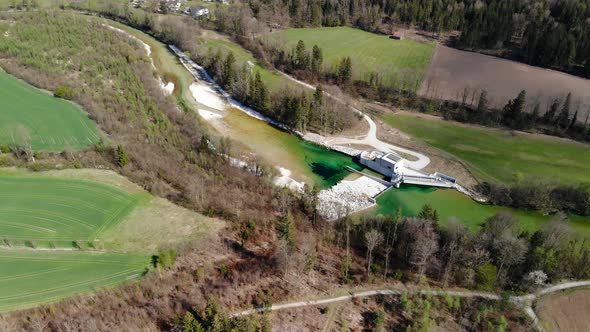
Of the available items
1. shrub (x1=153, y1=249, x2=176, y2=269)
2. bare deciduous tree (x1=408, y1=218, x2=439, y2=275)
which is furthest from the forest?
shrub (x1=153, y1=249, x2=176, y2=269)

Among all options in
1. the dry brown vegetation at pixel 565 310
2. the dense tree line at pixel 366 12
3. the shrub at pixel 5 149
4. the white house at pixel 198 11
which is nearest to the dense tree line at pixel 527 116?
the dry brown vegetation at pixel 565 310

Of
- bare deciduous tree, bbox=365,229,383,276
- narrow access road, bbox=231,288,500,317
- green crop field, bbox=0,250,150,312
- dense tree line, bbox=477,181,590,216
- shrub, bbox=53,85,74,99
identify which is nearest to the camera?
narrow access road, bbox=231,288,500,317

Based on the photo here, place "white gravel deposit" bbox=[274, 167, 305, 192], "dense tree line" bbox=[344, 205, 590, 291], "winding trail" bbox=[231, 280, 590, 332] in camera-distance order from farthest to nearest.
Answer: "white gravel deposit" bbox=[274, 167, 305, 192], "dense tree line" bbox=[344, 205, 590, 291], "winding trail" bbox=[231, 280, 590, 332]

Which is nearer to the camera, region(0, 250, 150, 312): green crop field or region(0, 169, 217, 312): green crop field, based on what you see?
region(0, 250, 150, 312): green crop field

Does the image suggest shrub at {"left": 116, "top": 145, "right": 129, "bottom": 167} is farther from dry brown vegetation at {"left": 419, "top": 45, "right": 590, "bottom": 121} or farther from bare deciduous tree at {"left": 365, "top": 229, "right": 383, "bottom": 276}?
dry brown vegetation at {"left": 419, "top": 45, "right": 590, "bottom": 121}

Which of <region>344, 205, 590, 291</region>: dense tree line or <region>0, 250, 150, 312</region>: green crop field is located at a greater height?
<region>344, 205, 590, 291</region>: dense tree line

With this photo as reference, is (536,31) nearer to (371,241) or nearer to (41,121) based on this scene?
(371,241)

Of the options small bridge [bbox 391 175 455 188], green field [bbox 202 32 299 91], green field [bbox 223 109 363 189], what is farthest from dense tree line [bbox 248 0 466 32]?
small bridge [bbox 391 175 455 188]

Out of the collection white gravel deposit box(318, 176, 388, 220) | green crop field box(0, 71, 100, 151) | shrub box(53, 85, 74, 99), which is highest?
shrub box(53, 85, 74, 99)

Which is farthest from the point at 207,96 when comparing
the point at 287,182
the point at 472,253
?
the point at 472,253
